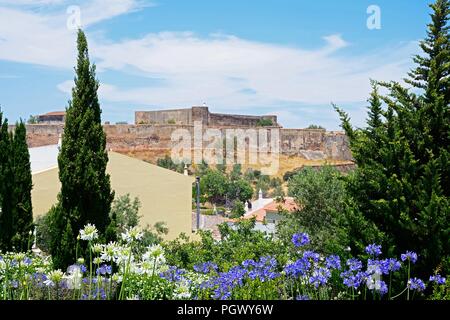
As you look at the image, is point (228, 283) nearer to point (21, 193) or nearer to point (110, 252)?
point (110, 252)

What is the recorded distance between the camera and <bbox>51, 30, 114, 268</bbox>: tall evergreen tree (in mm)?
8281

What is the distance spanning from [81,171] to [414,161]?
16.5 feet

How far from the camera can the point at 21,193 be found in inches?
399

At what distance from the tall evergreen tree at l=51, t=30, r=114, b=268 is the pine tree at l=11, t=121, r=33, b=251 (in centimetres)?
159

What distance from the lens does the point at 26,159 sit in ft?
34.4

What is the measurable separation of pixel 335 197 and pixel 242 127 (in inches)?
2242

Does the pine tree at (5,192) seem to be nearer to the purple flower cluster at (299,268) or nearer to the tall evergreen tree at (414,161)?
the tall evergreen tree at (414,161)

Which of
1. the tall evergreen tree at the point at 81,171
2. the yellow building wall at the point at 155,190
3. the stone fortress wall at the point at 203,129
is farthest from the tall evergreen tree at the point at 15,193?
the stone fortress wall at the point at 203,129

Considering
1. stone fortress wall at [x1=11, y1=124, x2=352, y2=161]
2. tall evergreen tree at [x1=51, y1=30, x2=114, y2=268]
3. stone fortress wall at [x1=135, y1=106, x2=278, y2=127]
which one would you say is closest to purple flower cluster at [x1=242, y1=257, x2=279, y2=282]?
tall evergreen tree at [x1=51, y1=30, x2=114, y2=268]

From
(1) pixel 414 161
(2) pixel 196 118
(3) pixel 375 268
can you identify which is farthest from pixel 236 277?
(2) pixel 196 118

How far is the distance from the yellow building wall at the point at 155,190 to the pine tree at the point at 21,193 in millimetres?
11789

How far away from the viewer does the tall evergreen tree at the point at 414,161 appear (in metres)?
5.68
